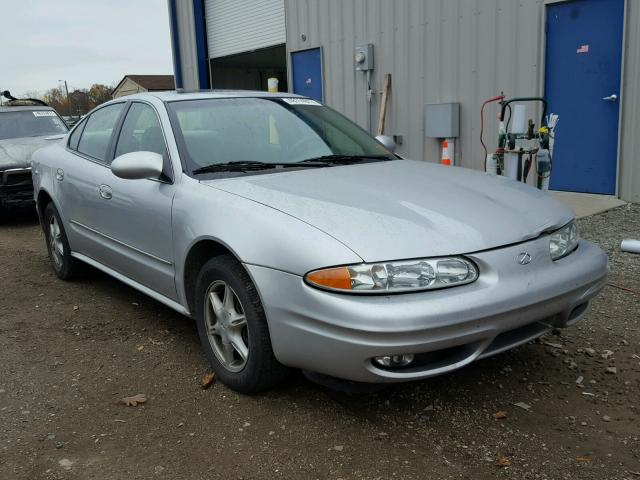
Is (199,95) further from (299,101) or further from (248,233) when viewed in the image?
(248,233)

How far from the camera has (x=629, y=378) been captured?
10.6 feet

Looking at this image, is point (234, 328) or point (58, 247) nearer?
point (234, 328)

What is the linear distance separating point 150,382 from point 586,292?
228cm

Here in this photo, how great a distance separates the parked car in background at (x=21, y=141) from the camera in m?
8.43

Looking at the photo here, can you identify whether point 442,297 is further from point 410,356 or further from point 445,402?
point 445,402

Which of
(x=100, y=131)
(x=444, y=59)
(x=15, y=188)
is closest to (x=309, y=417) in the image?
(x=100, y=131)

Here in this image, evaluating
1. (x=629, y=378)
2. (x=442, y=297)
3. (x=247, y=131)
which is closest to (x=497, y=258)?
(x=442, y=297)

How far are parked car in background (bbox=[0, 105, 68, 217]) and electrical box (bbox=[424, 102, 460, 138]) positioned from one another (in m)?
5.31

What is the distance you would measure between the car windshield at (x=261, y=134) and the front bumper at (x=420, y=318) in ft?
3.52

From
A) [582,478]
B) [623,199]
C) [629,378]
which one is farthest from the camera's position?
[623,199]

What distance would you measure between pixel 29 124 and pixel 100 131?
19.6 ft

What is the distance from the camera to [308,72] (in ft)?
39.7

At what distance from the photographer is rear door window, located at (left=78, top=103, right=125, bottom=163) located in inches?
177

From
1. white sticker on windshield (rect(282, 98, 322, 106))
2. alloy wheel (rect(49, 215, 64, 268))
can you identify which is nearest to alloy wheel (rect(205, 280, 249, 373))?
white sticker on windshield (rect(282, 98, 322, 106))
